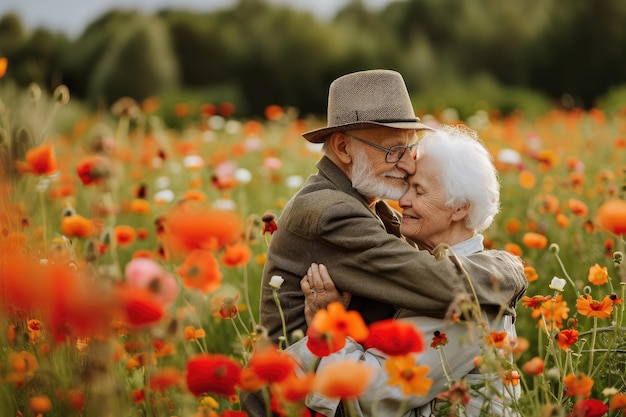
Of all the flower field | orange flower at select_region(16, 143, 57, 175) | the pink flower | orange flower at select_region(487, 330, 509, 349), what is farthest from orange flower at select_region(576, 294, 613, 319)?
orange flower at select_region(16, 143, 57, 175)

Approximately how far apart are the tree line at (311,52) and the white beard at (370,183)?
11326 mm

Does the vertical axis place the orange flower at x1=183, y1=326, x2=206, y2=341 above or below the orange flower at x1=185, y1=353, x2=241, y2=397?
below

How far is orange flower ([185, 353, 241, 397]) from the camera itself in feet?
5.21

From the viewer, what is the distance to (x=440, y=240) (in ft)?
8.25

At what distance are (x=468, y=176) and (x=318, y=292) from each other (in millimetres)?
605

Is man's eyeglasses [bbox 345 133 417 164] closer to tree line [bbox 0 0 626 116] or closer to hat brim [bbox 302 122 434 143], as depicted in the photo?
hat brim [bbox 302 122 434 143]

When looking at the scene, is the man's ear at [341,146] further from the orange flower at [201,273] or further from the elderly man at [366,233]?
the orange flower at [201,273]

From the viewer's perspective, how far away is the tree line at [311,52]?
14.4m

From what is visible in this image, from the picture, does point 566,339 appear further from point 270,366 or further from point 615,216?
point 270,366

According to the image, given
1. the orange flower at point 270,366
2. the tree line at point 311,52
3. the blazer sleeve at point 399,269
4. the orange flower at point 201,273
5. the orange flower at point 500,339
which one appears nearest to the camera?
the orange flower at point 270,366

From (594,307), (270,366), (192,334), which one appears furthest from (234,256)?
(594,307)

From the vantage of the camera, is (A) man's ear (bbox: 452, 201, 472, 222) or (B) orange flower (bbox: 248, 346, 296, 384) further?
(A) man's ear (bbox: 452, 201, 472, 222)

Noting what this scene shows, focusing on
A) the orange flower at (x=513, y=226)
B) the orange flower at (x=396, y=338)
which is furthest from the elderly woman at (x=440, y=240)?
the orange flower at (x=513, y=226)

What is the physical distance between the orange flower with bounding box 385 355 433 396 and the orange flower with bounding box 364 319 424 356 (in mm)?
93
